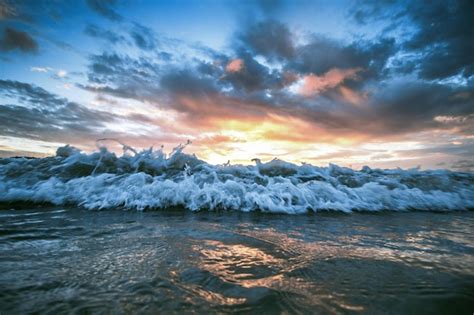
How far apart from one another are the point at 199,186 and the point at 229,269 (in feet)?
10.8

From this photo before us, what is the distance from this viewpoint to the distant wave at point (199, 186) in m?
4.32

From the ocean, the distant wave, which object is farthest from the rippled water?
the distant wave

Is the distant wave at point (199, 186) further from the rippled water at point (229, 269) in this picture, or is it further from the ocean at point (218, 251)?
the rippled water at point (229, 269)

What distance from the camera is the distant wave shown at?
4316 mm

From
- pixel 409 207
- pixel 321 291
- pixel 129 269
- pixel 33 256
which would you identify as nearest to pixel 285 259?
pixel 321 291

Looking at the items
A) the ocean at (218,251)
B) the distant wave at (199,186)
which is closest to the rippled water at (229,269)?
the ocean at (218,251)

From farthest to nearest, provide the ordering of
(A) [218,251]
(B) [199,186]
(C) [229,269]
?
(B) [199,186] < (A) [218,251] < (C) [229,269]

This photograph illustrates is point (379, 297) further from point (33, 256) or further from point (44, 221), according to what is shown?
point (44, 221)

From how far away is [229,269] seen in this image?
5.43ft

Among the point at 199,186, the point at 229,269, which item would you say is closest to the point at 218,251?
the point at 229,269

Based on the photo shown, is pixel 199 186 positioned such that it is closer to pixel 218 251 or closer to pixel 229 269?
pixel 218 251

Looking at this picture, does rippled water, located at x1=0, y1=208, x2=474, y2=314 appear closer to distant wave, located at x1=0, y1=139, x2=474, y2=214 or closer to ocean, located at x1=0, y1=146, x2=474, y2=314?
ocean, located at x1=0, y1=146, x2=474, y2=314

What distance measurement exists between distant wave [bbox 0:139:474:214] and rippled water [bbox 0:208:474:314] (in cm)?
131

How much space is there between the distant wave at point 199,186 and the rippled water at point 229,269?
1.31 m
